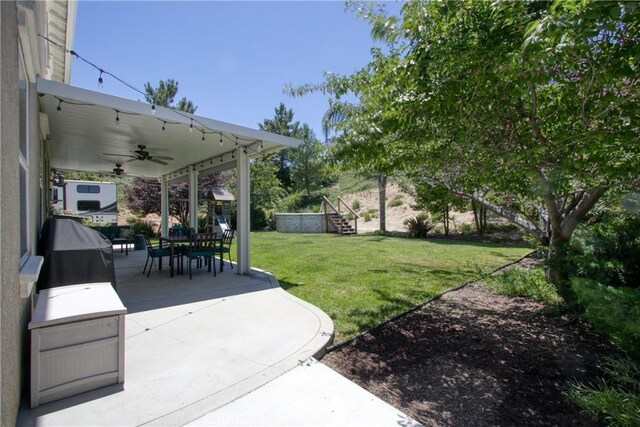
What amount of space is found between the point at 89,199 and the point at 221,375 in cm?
1424

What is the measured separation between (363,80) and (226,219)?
45.0 feet

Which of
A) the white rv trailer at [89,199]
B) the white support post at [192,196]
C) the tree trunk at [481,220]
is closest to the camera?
the white support post at [192,196]

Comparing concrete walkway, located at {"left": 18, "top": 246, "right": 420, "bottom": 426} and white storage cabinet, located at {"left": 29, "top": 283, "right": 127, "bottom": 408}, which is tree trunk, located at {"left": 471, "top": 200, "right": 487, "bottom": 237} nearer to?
concrete walkway, located at {"left": 18, "top": 246, "right": 420, "bottom": 426}

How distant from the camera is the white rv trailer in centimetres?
1329

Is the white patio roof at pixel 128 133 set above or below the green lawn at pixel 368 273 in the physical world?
above

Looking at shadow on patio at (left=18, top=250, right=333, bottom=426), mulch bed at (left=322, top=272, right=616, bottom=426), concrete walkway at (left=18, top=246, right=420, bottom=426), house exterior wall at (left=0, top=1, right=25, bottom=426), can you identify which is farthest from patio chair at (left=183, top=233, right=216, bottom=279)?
house exterior wall at (left=0, top=1, right=25, bottom=426)

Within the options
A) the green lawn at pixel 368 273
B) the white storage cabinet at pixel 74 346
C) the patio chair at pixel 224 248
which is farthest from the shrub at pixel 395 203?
the white storage cabinet at pixel 74 346

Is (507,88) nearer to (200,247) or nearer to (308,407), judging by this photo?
(308,407)

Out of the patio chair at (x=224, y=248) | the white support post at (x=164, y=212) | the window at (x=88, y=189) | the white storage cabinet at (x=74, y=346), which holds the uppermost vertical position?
the window at (x=88, y=189)

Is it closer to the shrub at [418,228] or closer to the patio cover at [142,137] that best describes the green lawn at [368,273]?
the patio cover at [142,137]

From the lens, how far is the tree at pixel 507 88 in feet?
6.95

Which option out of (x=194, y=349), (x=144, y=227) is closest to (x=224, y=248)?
(x=194, y=349)

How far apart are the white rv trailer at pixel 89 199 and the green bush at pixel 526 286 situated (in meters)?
14.7

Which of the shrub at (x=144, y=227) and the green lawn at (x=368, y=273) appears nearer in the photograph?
the green lawn at (x=368, y=273)
